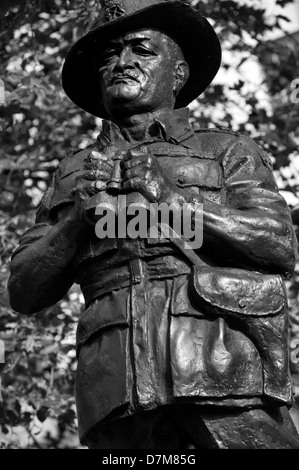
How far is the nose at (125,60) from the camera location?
546cm

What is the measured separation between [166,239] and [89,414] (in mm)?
766

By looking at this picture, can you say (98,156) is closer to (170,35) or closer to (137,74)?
(137,74)

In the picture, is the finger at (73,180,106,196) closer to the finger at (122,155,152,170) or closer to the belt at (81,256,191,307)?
the finger at (122,155,152,170)

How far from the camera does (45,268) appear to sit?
5242mm

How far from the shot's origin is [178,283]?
4973 millimetres

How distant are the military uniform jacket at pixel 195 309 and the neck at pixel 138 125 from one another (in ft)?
0.81

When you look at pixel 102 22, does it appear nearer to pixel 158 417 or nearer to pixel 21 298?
pixel 21 298

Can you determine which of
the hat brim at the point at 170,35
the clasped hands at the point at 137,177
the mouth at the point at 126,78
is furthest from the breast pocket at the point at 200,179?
the hat brim at the point at 170,35

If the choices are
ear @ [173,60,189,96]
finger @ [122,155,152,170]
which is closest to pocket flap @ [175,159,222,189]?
finger @ [122,155,152,170]

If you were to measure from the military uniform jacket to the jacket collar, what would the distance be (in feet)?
0.60

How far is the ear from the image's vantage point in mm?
5684

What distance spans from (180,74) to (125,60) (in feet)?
1.13

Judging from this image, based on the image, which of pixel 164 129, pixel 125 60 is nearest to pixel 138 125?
pixel 164 129
